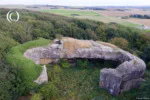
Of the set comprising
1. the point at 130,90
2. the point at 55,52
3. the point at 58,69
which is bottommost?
the point at 130,90

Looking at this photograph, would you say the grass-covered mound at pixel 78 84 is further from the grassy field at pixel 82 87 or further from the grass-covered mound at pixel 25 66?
the grass-covered mound at pixel 25 66

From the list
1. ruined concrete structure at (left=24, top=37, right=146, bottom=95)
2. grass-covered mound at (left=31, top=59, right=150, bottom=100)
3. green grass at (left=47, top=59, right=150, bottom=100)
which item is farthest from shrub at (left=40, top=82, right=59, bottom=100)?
ruined concrete structure at (left=24, top=37, right=146, bottom=95)

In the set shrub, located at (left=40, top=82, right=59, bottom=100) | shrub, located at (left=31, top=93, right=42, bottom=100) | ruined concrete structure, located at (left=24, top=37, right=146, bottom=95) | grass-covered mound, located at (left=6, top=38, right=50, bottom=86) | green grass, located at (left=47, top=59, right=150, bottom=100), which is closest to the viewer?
shrub, located at (left=31, top=93, right=42, bottom=100)

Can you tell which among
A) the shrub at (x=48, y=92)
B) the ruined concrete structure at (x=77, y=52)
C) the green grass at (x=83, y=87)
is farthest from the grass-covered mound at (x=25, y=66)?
the green grass at (x=83, y=87)

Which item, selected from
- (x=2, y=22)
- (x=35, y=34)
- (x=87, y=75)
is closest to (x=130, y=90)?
(x=87, y=75)

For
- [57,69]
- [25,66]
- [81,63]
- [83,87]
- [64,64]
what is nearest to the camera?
[25,66]

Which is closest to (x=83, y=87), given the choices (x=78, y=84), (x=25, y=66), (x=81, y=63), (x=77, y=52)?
(x=78, y=84)

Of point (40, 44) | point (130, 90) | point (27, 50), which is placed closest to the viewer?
point (130, 90)

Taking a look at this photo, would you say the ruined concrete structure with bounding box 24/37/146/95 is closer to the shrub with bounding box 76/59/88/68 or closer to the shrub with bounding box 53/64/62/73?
the shrub with bounding box 76/59/88/68

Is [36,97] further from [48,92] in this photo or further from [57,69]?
[57,69]

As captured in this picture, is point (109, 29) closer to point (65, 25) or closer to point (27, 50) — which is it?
point (65, 25)

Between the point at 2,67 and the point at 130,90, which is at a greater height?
the point at 2,67
